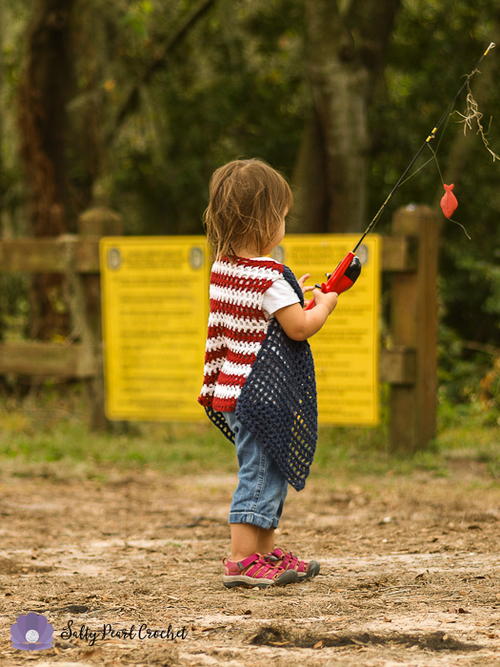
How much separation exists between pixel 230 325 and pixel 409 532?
57.3 inches

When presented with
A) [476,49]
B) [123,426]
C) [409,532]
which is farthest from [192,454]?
[476,49]

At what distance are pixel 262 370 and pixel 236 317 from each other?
0.73 feet

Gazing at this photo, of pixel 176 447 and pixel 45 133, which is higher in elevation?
pixel 45 133

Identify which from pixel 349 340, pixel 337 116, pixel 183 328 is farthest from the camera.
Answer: pixel 337 116

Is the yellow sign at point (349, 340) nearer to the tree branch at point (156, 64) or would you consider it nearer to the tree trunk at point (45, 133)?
the tree trunk at point (45, 133)

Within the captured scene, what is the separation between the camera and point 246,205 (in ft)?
12.2

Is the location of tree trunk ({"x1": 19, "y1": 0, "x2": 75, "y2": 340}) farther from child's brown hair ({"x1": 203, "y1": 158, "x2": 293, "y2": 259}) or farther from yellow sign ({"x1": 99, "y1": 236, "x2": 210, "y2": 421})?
child's brown hair ({"x1": 203, "y1": 158, "x2": 293, "y2": 259})

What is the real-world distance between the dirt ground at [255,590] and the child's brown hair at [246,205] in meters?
1.25

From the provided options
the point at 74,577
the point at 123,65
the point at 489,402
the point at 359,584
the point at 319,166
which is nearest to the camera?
the point at 359,584

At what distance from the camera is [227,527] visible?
498cm

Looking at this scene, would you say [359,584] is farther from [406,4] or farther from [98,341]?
[406,4]

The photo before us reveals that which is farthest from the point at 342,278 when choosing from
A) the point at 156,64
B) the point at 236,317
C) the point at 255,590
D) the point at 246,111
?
the point at 246,111

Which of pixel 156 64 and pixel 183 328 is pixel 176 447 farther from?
pixel 156 64

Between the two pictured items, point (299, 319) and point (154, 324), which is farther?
point (154, 324)
